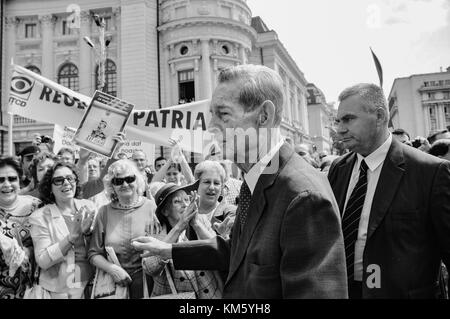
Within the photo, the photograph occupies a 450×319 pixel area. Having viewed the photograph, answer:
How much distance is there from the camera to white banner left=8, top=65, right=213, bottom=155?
739 cm

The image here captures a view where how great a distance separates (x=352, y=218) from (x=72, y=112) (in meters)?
6.16

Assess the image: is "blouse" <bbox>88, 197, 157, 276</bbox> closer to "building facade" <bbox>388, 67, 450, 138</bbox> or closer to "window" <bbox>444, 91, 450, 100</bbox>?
"building facade" <bbox>388, 67, 450, 138</bbox>

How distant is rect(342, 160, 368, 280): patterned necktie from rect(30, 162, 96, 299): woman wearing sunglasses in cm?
244

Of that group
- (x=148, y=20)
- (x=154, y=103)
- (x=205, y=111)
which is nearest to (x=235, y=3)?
(x=148, y=20)

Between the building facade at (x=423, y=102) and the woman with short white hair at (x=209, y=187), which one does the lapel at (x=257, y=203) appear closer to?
the woman with short white hair at (x=209, y=187)

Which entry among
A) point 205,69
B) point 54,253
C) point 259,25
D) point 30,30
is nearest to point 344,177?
point 54,253

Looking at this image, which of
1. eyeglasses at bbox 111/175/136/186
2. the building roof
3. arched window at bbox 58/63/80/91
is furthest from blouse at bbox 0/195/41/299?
the building roof

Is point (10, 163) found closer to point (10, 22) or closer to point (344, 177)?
point (344, 177)

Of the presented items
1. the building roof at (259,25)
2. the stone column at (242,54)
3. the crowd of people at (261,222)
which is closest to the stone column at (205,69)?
the stone column at (242,54)

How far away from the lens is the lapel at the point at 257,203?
1640mm

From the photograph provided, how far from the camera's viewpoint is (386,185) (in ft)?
8.26

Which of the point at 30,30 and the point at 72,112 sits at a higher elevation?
the point at 30,30

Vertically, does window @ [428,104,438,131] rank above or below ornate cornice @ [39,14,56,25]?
below
